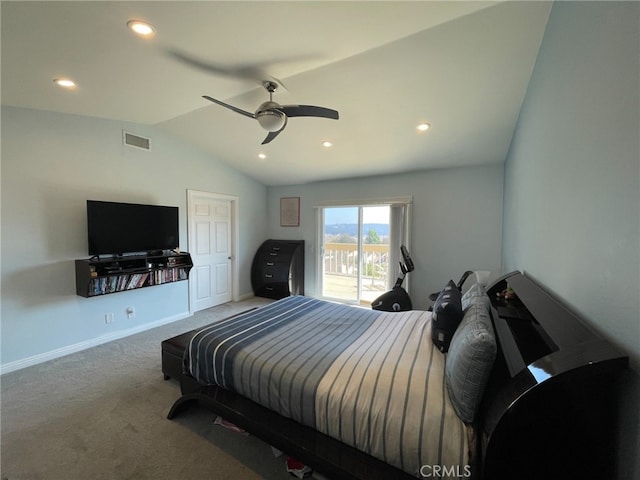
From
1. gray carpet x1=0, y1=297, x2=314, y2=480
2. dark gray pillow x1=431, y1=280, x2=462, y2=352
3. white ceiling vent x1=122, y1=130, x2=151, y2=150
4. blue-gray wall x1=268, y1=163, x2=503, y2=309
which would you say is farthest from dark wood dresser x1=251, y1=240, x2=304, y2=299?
dark gray pillow x1=431, y1=280, x2=462, y2=352

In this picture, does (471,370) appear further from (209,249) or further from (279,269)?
(209,249)

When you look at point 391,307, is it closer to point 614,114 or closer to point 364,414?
point 364,414

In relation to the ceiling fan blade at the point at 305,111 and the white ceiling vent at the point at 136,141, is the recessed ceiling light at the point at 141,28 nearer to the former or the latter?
the ceiling fan blade at the point at 305,111

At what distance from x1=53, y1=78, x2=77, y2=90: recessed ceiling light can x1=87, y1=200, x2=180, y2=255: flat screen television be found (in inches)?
44.6

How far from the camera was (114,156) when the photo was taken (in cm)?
318

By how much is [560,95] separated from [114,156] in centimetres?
422

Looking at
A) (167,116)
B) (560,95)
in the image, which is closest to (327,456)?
(560,95)

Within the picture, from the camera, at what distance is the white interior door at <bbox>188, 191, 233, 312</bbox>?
4.22 m

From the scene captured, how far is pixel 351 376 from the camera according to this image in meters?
1.40

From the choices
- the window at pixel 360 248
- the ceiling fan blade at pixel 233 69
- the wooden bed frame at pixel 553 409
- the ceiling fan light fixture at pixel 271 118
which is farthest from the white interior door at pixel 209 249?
the wooden bed frame at pixel 553 409

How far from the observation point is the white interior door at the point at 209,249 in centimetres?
422

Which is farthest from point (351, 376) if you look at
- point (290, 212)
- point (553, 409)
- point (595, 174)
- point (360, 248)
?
point (290, 212)

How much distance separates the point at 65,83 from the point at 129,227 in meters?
1.55

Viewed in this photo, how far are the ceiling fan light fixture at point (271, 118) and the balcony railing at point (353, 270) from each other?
3056 mm
